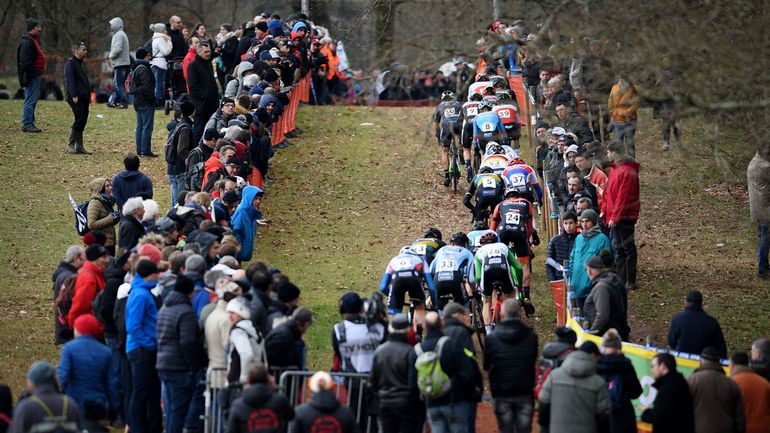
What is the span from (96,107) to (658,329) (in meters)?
19.4

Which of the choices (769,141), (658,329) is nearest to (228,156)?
(658,329)

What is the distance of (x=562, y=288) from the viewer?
18.0 meters

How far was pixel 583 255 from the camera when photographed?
17297 millimetres

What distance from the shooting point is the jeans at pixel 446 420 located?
502 inches

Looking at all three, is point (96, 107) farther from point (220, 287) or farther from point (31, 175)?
point (220, 287)

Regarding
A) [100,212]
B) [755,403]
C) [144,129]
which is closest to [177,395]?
[100,212]

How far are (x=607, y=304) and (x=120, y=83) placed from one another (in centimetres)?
1927

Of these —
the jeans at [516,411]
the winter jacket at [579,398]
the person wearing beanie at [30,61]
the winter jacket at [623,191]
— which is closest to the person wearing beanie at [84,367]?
the jeans at [516,411]

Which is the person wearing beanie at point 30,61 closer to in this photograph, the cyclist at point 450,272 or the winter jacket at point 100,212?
the winter jacket at point 100,212

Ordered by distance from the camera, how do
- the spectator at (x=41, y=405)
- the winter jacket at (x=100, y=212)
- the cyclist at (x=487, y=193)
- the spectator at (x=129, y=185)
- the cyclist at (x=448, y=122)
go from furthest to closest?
the cyclist at (x=448, y=122) → the cyclist at (x=487, y=193) → the spectator at (x=129, y=185) → the winter jacket at (x=100, y=212) → the spectator at (x=41, y=405)

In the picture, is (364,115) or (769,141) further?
(364,115)

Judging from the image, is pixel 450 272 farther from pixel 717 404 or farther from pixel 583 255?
pixel 717 404

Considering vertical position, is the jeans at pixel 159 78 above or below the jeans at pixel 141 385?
above

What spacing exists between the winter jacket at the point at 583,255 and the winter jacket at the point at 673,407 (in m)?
4.78
